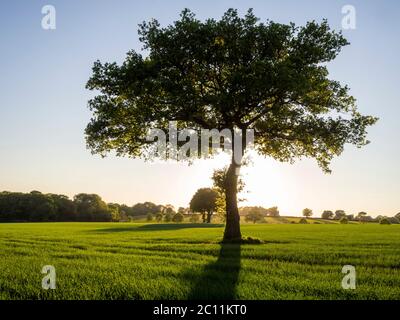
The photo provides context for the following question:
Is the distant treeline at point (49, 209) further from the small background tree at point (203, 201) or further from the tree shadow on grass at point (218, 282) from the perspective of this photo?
the tree shadow on grass at point (218, 282)

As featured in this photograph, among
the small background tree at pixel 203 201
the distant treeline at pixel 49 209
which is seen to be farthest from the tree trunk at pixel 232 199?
the distant treeline at pixel 49 209

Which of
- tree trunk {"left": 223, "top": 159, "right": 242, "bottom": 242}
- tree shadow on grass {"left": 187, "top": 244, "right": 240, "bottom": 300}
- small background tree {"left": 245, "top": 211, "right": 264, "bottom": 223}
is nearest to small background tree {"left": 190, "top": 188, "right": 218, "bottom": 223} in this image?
small background tree {"left": 245, "top": 211, "right": 264, "bottom": 223}

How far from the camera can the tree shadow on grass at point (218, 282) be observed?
10008mm

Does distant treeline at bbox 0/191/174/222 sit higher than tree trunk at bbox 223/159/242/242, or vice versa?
tree trunk at bbox 223/159/242/242

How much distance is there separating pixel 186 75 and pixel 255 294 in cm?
2121

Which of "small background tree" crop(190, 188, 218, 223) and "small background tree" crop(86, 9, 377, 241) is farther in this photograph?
"small background tree" crop(190, 188, 218, 223)

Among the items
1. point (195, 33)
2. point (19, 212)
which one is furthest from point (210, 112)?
point (19, 212)

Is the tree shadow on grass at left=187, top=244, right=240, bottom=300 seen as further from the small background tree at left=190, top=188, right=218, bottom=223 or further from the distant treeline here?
the distant treeline

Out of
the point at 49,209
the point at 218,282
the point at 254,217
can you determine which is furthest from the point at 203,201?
the point at 218,282

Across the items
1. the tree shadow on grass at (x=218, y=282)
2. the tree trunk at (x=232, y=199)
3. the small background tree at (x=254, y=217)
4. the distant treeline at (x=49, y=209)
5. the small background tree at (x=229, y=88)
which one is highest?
the small background tree at (x=229, y=88)

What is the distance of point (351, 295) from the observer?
10.1 metres

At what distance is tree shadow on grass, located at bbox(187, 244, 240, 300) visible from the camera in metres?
10.0

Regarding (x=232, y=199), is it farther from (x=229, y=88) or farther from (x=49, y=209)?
(x=49, y=209)
